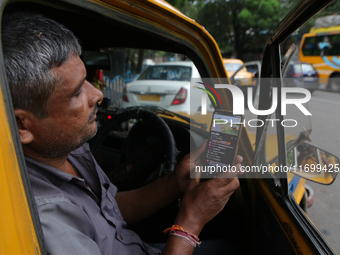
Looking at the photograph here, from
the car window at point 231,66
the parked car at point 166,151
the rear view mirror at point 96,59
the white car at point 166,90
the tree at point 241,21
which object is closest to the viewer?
the parked car at point 166,151

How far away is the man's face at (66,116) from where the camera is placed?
0.91 metres

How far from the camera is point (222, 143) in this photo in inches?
50.4

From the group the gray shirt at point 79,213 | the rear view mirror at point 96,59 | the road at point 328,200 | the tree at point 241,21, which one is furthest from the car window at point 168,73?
the tree at point 241,21

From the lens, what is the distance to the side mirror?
1.40m

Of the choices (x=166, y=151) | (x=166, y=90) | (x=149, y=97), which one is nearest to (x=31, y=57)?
(x=166, y=151)

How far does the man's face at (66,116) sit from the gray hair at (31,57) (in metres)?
0.03

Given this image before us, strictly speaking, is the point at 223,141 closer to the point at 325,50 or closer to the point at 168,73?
the point at 168,73

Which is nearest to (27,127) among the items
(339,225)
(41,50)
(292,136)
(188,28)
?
(41,50)

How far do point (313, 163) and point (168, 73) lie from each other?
5.18m

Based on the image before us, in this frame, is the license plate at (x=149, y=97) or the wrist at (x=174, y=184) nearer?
the wrist at (x=174, y=184)

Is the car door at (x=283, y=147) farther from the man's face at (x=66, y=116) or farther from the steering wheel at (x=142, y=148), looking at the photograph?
the man's face at (x=66, y=116)

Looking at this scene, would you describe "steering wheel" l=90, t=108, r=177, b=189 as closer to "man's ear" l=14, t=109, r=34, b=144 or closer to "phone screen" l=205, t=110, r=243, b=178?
"phone screen" l=205, t=110, r=243, b=178

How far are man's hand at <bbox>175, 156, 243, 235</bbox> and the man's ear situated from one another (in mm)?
709

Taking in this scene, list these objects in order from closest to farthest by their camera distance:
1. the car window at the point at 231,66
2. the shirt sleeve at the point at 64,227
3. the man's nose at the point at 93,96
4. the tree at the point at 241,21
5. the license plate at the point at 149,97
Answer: the shirt sleeve at the point at 64,227 → the man's nose at the point at 93,96 → the license plate at the point at 149,97 → the car window at the point at 231,66 → the tree at the point at 241,21
